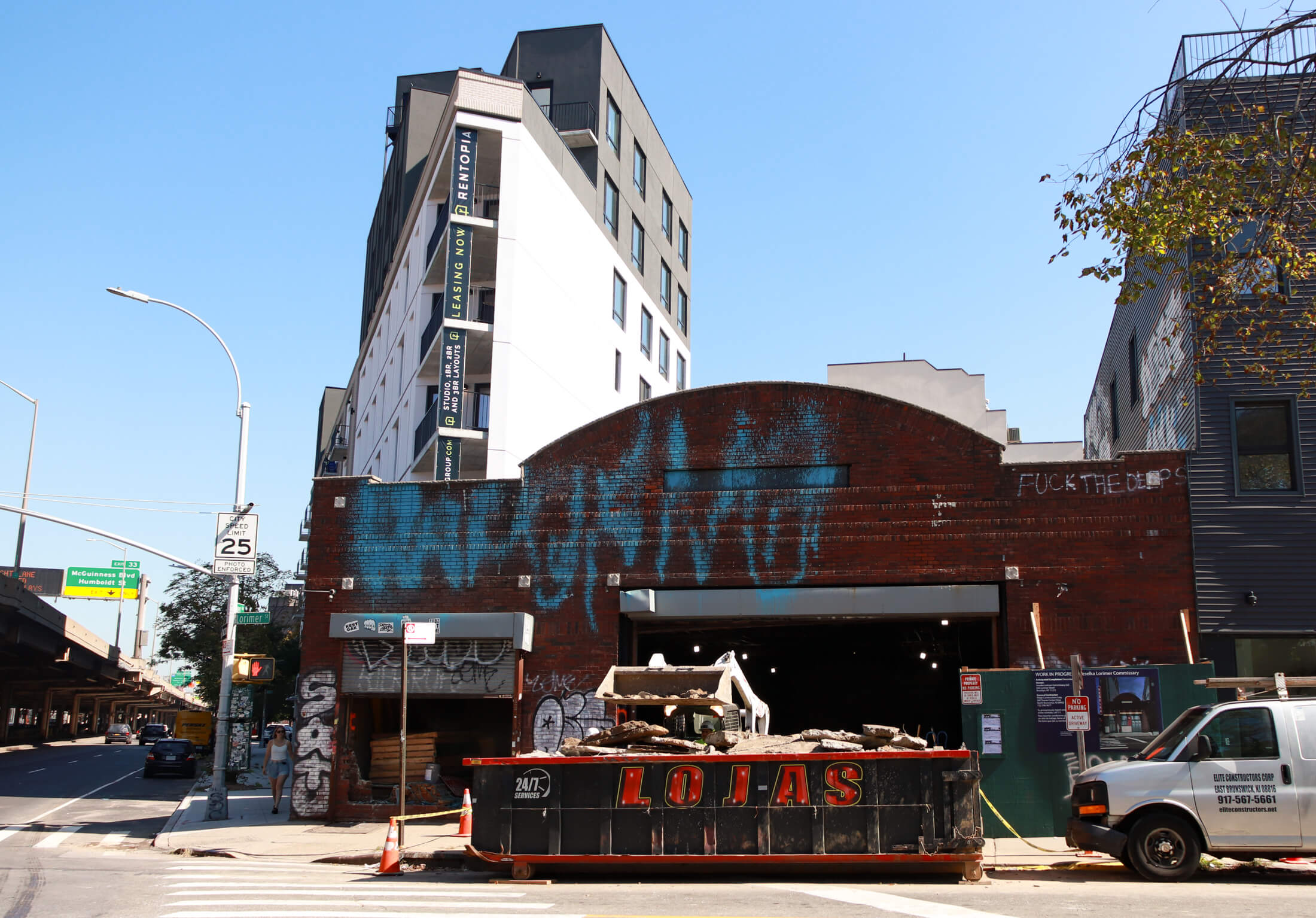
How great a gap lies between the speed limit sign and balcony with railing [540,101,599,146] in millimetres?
21162

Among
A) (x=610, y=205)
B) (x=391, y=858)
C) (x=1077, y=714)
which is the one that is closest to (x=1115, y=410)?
(x=1077, y=714)

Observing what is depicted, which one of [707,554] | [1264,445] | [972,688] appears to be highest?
[1264,445]

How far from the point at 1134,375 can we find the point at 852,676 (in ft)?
53.7

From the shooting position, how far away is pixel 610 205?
41062 millimetres

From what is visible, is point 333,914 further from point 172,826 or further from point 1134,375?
point 1134,375

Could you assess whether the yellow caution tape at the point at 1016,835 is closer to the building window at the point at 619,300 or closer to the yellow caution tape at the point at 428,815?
the yellow caution tape at the point at 428,815

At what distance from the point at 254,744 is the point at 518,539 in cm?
3913

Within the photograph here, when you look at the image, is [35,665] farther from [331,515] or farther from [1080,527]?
[1080,527]

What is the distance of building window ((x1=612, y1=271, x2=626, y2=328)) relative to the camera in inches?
1608

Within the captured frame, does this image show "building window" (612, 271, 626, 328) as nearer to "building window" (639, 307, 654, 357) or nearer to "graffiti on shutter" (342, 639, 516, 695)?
"building window" (639, 307, 654, 357)

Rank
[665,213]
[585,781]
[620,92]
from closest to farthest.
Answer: [585,781]
[620,92]
[665,213]

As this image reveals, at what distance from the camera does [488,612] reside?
20.3 m

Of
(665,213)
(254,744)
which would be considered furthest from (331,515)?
(254,744)

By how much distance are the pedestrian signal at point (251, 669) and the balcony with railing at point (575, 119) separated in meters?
22.6
